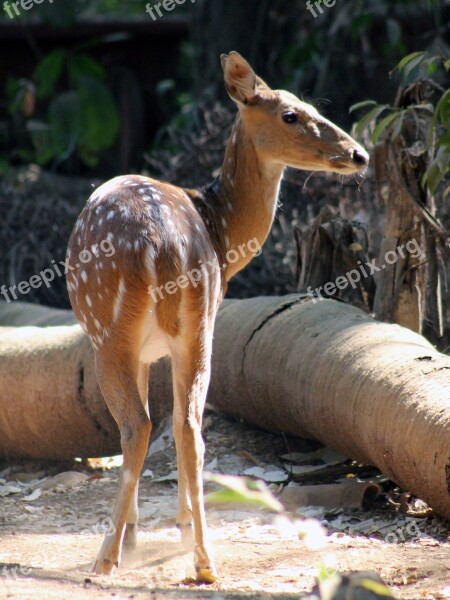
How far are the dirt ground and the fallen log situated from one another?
→ 20cm

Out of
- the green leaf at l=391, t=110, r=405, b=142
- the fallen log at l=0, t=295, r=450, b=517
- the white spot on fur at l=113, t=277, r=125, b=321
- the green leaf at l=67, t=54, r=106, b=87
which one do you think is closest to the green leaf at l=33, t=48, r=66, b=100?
the green leaf at l=67, t=54, r=106, b=87

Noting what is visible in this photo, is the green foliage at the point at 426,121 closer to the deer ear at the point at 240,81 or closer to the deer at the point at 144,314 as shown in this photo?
the deer ear at the point at 240,81

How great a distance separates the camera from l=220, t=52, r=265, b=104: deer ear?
14.7 feet

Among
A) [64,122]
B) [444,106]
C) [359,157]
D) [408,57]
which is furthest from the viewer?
[64,122]

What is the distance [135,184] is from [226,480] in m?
2.27

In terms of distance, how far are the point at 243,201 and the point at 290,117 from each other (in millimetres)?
464

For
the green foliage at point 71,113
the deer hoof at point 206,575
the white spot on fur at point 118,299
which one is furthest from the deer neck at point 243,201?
the green foliage at point 71,113

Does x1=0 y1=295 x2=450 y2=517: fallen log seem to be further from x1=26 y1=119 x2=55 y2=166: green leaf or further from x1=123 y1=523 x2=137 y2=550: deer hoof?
x1=26 y1=119 x2=55 y2=166: green leaf

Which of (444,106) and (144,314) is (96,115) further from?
(144,314)

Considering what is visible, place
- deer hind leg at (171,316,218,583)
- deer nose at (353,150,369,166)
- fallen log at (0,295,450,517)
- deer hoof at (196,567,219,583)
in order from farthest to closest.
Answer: deer nose at (353,150,369,166) < fallen log at (0,295,450,517) < deer hind leg at (171,316,218,583) < deer hoof at (196,567,219,583)

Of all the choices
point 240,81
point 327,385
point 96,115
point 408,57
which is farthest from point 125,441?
point 96,115

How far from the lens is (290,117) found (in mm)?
4430

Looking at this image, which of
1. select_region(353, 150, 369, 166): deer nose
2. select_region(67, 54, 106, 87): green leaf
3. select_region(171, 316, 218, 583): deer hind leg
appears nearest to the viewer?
select_region(171, 316, 218, 583): deer hind leg

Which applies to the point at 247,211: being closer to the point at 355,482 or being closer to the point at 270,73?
the point at 355,482
